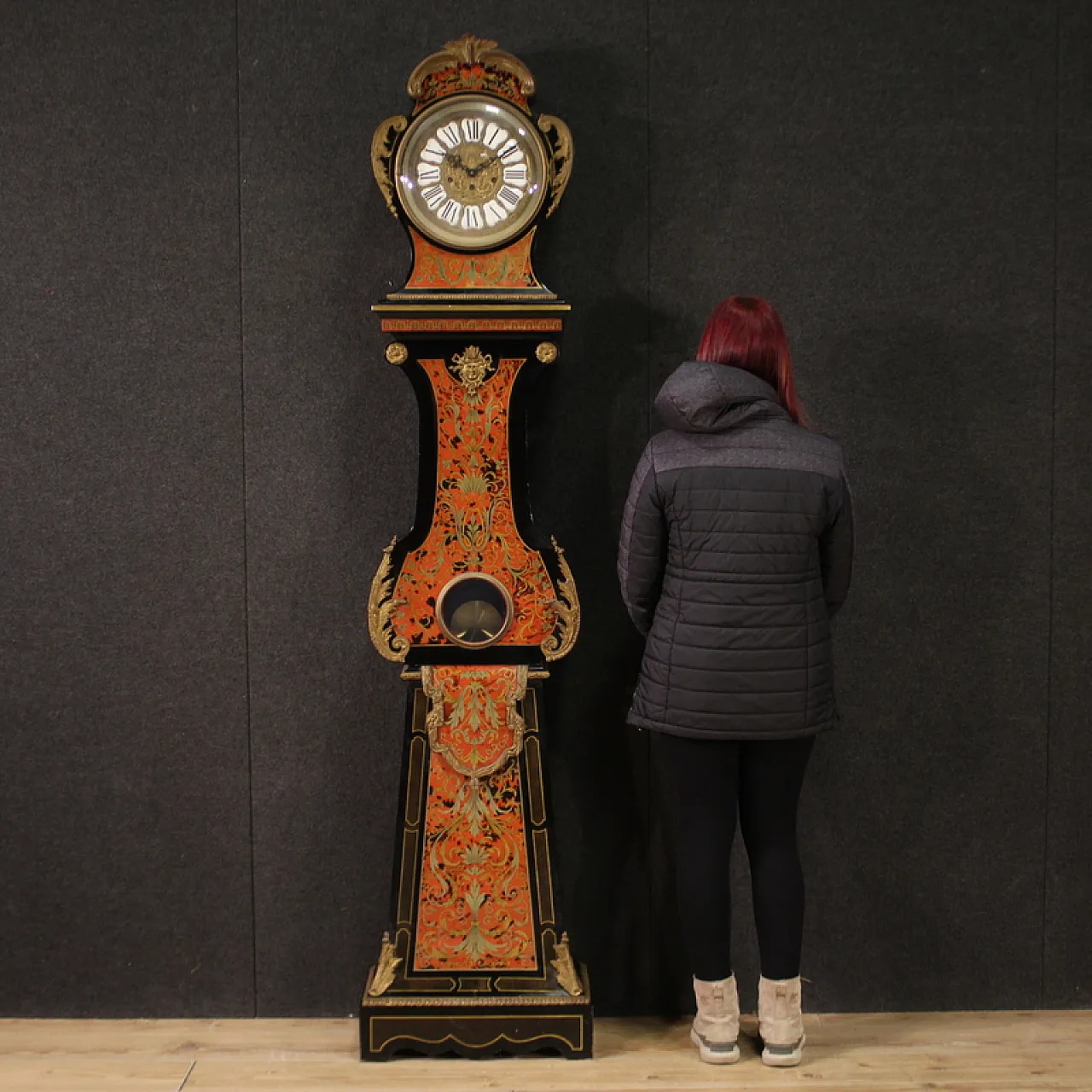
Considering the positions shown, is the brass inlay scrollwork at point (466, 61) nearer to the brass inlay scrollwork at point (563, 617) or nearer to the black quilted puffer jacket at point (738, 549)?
the black quilted puffer jacket at point (738, 549)

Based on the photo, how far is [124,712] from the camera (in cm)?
289

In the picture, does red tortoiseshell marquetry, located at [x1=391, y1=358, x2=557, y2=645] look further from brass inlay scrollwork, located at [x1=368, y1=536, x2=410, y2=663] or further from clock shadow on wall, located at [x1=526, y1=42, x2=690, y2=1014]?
clock shadow on wall, located at [x1=526, y1=42, x2=690, y2=1014]

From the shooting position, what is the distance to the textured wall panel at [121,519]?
2.81 m

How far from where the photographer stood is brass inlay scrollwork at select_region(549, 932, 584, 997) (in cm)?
265

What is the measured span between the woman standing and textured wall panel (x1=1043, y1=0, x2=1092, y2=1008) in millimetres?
702

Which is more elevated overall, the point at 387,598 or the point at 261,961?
the point at 387,598

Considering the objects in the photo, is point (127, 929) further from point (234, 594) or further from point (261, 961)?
point (234, 594)

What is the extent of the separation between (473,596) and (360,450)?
1.65ft

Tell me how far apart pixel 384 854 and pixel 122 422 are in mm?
1151

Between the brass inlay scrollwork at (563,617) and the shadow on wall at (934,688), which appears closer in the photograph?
the brass inlay scrollwork at (563,617)

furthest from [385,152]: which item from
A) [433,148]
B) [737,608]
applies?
[737,608]

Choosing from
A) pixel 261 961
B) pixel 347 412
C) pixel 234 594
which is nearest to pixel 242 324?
pixel 347 412

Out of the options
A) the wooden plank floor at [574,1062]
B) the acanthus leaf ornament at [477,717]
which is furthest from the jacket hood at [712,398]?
the wooden plank floor at [574,1062]

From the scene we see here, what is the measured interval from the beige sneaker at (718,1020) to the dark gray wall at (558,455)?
13.1 inches
